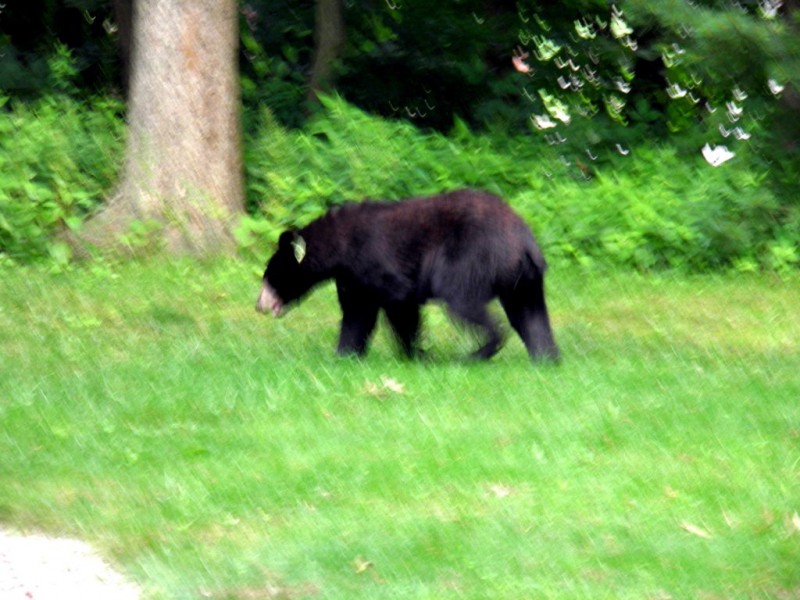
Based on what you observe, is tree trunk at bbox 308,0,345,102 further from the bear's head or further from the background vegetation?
the bear's head

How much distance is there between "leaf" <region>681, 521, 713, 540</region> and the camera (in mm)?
6105

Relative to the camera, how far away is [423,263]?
366 inches

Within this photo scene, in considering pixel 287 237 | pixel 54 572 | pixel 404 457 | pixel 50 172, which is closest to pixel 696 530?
pixel 404 457

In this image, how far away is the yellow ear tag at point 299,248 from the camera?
32.3ft

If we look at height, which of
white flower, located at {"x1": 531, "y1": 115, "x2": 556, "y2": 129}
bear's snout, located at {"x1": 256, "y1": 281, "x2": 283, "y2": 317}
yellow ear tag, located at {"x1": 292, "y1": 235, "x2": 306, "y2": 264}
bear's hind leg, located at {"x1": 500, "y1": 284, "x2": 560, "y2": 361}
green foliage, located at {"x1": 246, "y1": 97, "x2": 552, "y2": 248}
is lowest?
white flower, located at {"x1": 531, "y1": 115, "x2": 556, "y2": 129}

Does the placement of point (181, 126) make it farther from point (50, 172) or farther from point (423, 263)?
point (423, 263)

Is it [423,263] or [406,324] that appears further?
[406,324]

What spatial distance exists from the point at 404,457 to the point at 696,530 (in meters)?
1.58

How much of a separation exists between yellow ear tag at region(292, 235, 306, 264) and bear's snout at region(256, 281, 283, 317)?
45 cm

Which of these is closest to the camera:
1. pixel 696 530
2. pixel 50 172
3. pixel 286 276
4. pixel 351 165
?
pixel 696 530

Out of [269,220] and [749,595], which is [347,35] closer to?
[269,220]

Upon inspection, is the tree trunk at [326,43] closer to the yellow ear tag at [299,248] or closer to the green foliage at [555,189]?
the green foliage at [555,189]

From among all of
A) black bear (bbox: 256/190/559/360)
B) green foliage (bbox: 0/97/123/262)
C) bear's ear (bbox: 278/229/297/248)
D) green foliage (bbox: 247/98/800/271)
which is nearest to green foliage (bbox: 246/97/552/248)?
green foliage (bbox: 247/98/800/271)

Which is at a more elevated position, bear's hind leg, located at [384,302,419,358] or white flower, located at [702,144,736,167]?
bear's hind leg, located at [384,302,419,358]
